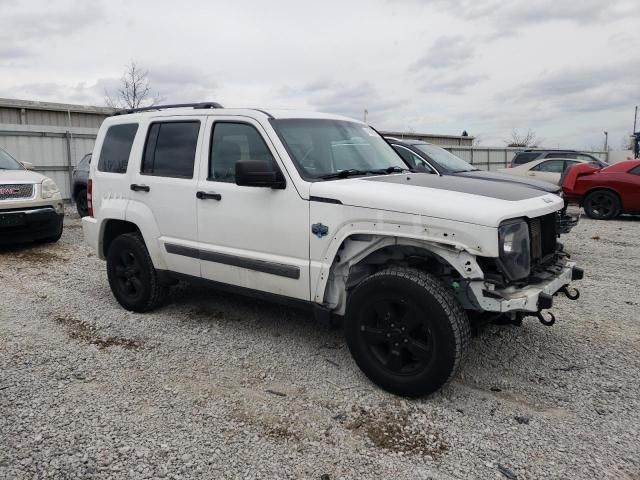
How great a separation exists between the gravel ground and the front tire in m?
0.19

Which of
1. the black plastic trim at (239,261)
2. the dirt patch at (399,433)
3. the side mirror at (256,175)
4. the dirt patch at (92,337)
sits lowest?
the dirt patch at (399,433)

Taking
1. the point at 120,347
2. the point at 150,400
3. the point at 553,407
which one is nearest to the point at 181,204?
the point at 120,347

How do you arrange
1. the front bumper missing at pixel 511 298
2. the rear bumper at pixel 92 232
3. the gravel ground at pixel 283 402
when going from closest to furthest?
the gravel ground at pixel 283 402, the front bumper missing at pixel 511 298, the rear bumper at pixel 92 232

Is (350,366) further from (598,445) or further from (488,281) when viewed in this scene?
(598,445)

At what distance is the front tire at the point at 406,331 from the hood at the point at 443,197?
45cm

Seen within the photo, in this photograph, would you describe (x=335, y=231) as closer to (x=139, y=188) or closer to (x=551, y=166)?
Result: (x=139, y=188)

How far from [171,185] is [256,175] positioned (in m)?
1.30

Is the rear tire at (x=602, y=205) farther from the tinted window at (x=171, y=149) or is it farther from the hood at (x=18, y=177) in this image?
the hood at (x=18, y=177)

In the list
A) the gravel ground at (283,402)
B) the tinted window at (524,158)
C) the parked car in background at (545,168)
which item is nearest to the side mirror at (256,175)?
the gravel ground at (283,402)

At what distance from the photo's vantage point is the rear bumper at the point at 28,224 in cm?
788

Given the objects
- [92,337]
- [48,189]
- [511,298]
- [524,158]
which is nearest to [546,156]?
[524,158]

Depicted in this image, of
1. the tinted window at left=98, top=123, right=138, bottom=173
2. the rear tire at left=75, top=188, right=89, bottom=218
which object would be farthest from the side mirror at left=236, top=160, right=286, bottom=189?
the rear tire at left=75, top=188, right=89, bottom=218

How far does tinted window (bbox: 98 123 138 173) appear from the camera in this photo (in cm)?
525

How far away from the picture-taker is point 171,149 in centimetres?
485
